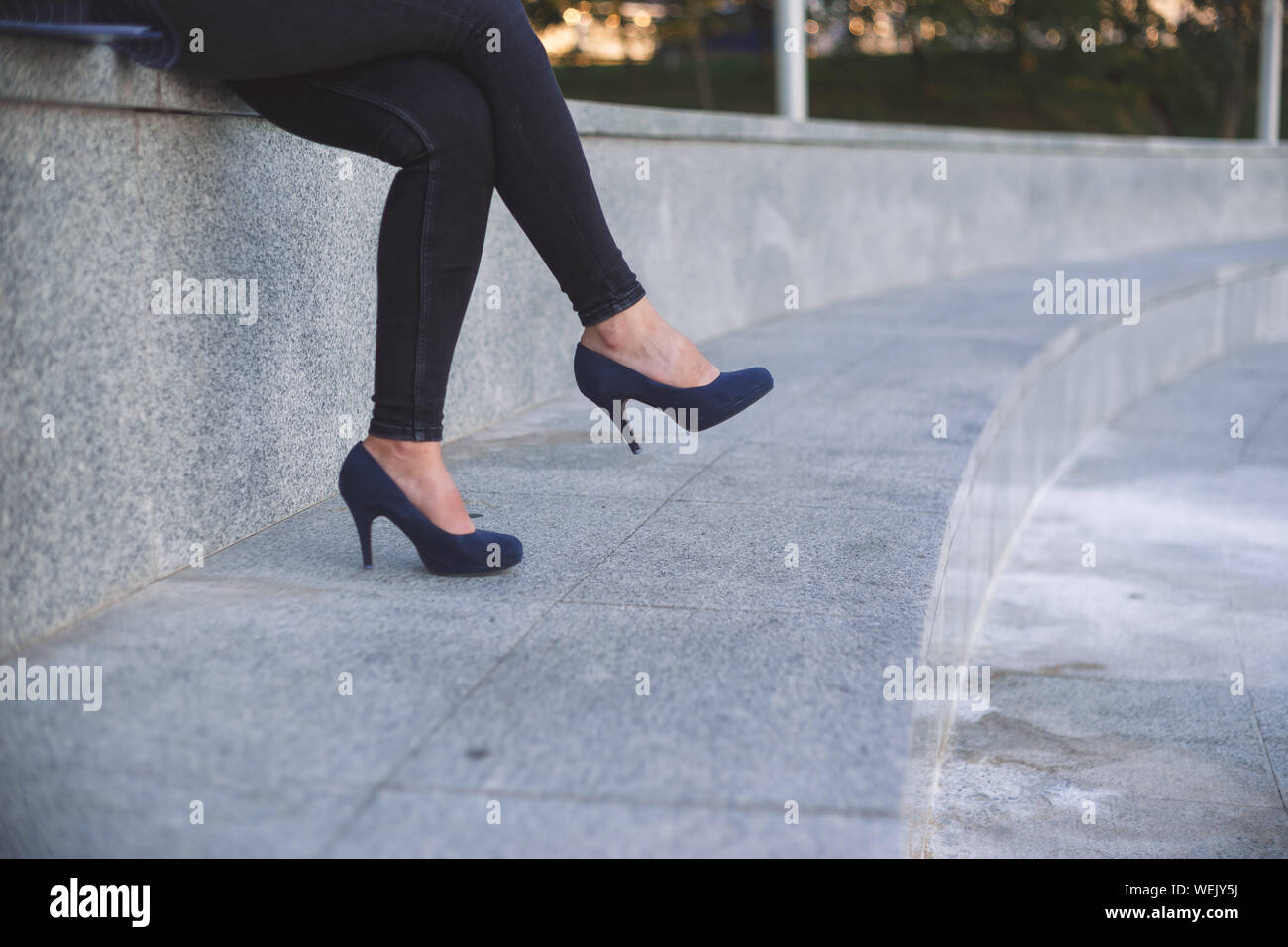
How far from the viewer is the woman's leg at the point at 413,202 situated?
2.35 m

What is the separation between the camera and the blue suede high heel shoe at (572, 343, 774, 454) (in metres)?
2.67

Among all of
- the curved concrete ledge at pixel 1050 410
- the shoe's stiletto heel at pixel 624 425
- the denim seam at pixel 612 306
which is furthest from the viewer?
the curved concrete ledge at pixel 1050 410

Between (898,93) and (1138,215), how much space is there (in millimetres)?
20863

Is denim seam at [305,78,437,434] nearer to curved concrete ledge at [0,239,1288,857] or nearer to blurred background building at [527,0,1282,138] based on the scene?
curved concrete ledge at [0,239,1288,857]

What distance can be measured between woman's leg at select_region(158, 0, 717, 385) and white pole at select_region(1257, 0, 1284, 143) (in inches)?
633

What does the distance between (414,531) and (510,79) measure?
0.83 metres

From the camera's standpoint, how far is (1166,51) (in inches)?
1303

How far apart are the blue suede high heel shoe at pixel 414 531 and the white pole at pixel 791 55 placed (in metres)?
5.80

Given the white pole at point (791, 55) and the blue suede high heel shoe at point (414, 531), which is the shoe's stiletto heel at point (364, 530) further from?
the white pole at point (791, 55)

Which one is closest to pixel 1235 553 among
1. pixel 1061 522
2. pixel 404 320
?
pixel 1061 522

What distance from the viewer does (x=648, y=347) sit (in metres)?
2.65

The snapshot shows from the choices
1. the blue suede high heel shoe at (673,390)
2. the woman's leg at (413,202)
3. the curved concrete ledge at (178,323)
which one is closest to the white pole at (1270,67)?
the curved concrete ledge at (178,323)

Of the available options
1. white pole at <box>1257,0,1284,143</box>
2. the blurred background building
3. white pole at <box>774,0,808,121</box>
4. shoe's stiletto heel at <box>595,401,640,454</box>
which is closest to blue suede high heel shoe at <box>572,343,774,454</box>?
shoe's stiletto heel at <box>595,401,640,454</box>
